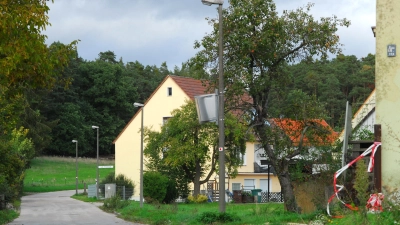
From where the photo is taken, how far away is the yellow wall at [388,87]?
20.1 m

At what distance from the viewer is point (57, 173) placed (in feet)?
326

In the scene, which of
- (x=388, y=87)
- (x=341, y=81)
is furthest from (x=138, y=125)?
(x=388, y=87)

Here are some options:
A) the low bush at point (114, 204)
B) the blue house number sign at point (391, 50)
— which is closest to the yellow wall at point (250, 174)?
the low bush at point (114, 204)

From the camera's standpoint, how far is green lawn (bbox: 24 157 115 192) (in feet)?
293

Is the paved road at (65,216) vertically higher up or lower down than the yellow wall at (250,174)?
lower down

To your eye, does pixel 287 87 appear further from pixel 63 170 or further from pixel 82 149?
pixel 82 149

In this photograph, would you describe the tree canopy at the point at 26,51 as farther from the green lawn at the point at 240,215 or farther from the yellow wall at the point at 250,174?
the yellow wall at the point at 250,174

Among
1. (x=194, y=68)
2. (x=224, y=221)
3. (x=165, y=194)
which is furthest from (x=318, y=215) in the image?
(x=165, y=194)

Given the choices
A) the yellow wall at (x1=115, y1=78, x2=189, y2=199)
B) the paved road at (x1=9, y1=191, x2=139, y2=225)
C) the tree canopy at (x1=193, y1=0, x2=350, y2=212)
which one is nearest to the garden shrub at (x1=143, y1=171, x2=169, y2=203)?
the paved road at (x1=9, y1=191, x2=139, y2=225)

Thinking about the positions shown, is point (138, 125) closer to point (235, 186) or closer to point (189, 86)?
point (189, 86)

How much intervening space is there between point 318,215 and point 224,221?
339 centimetres

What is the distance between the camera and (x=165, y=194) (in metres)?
50.8

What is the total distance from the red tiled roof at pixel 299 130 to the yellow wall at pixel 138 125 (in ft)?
122

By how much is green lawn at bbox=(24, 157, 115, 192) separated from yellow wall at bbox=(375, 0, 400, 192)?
6900 centimetres
